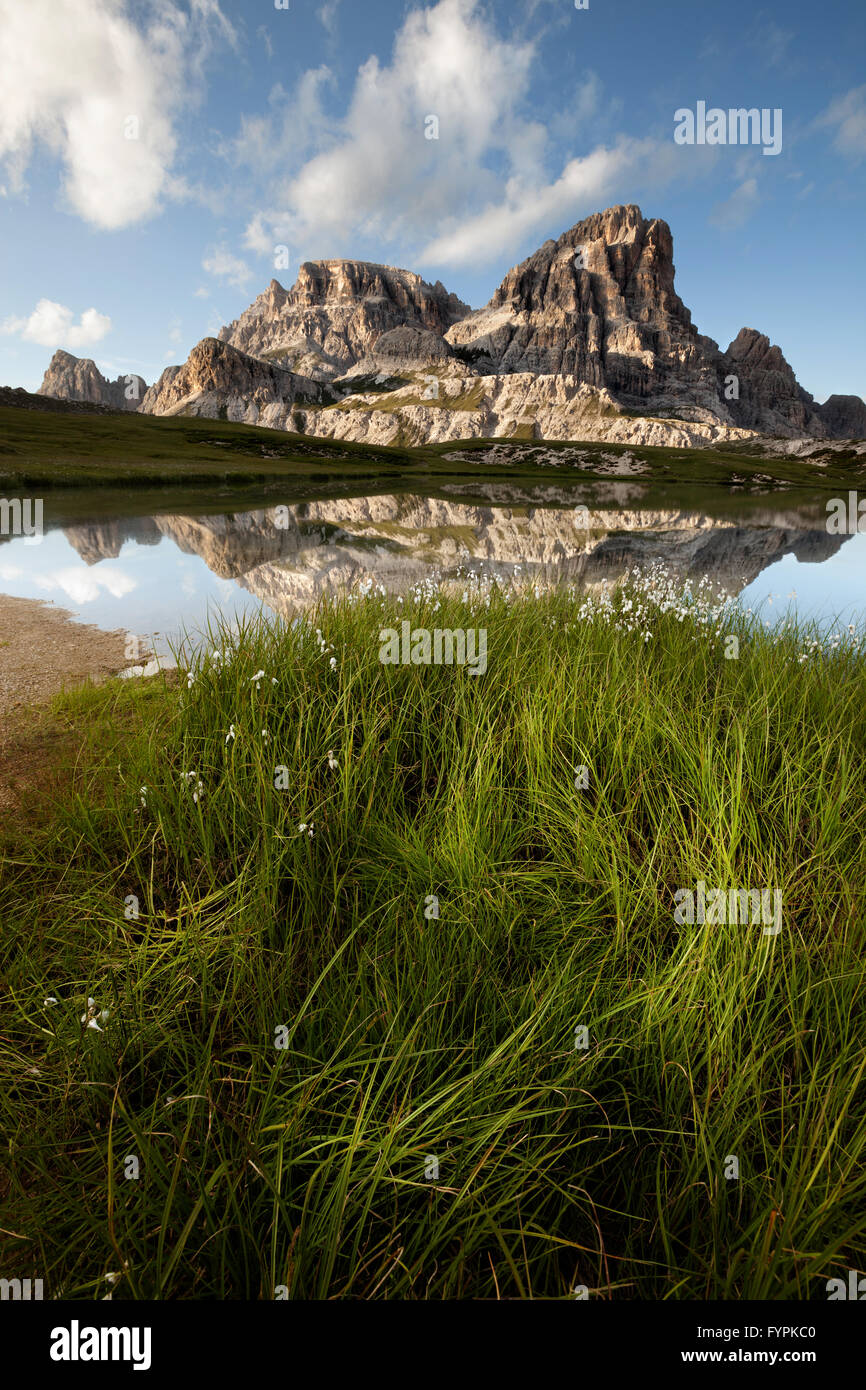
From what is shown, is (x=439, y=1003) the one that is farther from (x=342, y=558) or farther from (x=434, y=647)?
(x=342, y=558)

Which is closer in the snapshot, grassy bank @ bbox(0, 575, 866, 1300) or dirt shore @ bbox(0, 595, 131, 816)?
grassy bank @ bbox(0, 575, 866, 1300)

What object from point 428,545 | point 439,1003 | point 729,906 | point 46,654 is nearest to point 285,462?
point 428,545

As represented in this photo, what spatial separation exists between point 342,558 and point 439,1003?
17831mm

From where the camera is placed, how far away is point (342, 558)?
746 inches

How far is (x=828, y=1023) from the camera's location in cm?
240

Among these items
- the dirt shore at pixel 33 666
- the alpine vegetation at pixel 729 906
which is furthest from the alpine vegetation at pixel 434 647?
the dirt shore at pixel 33 666

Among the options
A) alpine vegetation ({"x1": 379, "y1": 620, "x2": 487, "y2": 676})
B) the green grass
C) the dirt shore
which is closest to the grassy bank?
alpine vegetation ({"x1": 379, "y1": 620, "x2": 487, "y2": 676})

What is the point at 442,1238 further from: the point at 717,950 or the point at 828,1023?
the point at 828,1023

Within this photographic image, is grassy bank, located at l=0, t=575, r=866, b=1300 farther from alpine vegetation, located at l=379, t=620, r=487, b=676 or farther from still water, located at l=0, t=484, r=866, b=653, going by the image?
still water, located at l=0, t=484, r=866, b=653

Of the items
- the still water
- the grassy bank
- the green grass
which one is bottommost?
the grassy bank

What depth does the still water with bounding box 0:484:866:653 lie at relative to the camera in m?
12.8

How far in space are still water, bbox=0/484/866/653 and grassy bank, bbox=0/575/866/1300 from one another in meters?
3.24

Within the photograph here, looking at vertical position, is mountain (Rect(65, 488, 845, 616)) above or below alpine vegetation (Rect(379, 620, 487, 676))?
above
